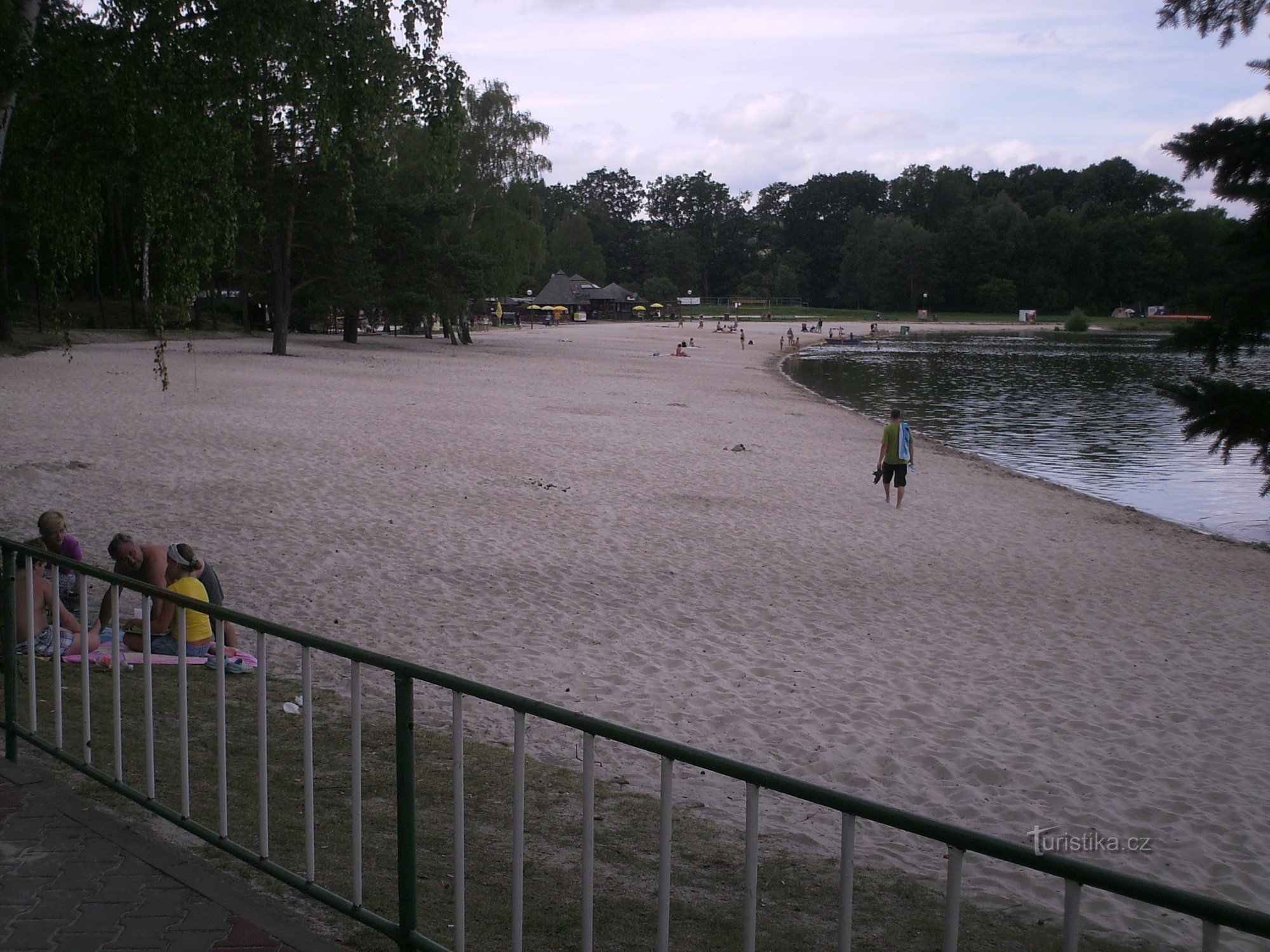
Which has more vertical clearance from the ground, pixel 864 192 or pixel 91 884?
pixel 864 192

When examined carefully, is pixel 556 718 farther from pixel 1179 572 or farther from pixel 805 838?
pixel 1179 572

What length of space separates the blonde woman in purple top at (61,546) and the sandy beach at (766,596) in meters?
1.65

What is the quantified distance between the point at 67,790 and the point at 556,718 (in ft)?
9.44

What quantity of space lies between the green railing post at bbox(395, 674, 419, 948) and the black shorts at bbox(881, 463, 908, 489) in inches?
522

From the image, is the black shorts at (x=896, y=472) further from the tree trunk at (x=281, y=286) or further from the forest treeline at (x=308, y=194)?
the tree trunk at (x=281, y=286)

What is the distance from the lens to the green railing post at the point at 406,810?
122 inches

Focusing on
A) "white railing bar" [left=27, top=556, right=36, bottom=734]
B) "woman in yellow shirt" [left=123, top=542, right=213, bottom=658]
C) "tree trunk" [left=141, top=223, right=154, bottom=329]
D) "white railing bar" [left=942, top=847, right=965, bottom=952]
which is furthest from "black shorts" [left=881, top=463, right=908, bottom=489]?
"white railing bar" [left=942, top=847, right=965, bottom=952]

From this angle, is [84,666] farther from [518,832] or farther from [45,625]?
[45,625]

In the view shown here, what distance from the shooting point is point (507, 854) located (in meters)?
4.54

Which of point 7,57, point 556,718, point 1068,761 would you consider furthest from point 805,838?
point 7,57

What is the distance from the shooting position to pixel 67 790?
14.3 ft


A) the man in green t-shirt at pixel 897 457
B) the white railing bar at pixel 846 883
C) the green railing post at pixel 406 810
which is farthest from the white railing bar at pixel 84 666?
the man in green t-shirt at pixel 897 457

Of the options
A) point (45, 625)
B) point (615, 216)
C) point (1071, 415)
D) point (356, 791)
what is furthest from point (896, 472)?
point (615, 216)

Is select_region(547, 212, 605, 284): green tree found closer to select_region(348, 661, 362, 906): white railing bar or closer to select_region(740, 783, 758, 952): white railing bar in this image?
select_region(348, 661, 362, 906): white railing bar
